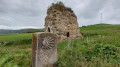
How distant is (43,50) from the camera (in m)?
3.60

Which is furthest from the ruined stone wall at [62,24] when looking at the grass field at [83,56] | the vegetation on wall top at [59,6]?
the grass field at [83,56]

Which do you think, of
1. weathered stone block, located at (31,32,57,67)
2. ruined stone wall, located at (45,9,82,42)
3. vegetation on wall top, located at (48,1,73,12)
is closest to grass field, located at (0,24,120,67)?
weathered stone block, located at (31,32,57,67)

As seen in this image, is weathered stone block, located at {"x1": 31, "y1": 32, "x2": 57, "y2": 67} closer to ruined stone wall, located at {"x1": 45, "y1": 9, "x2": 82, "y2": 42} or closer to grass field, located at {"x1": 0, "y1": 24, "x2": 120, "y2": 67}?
grass field, located at {"x1": 0, "y1": 24, "x2": 120, "y2": 67}

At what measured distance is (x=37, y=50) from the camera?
3430 mm

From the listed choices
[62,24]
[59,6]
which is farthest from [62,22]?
[59,6]

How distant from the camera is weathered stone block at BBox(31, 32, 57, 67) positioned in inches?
136

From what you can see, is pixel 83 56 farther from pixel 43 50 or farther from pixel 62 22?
pixel 62 22

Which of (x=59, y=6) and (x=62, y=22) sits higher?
(x=59, y=6)

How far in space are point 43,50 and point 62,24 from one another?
377 inches

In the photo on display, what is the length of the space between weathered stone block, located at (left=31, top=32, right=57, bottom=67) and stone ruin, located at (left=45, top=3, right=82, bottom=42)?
8525 mm

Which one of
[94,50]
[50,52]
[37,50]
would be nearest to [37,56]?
[37,50]

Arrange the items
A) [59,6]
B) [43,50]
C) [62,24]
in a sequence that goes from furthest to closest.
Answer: [59,6] < [62,24] < [43,50]

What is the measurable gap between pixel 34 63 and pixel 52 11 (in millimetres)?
10448

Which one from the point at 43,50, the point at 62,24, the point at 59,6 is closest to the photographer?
the point at 43,50
